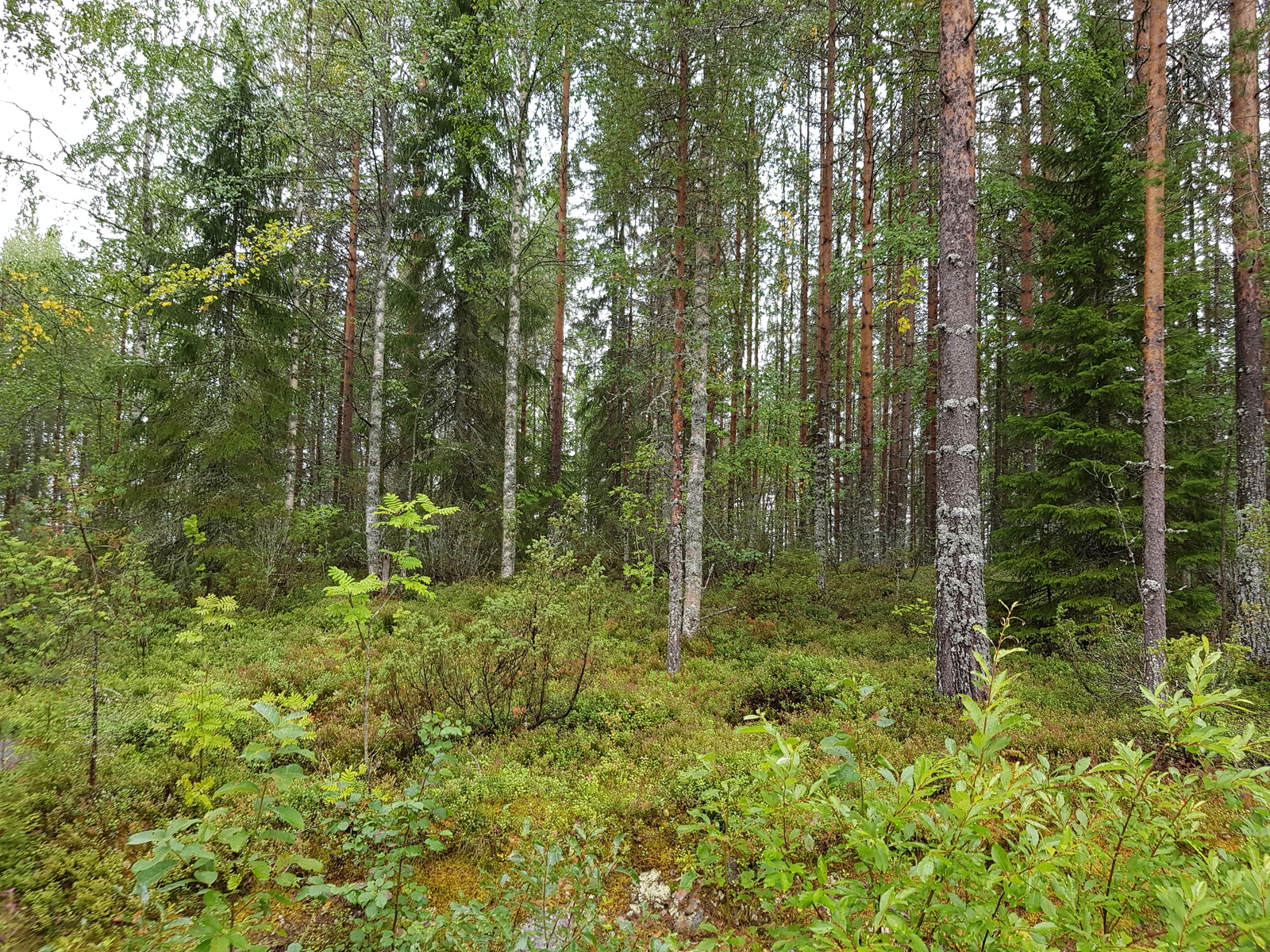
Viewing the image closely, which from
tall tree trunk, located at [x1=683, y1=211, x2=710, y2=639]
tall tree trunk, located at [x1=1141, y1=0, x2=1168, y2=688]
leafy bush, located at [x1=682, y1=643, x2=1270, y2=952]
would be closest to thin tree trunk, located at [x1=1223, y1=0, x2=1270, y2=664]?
tall tree trunk, located at [x1=1141, y1=0, x2=1168, y2=688]

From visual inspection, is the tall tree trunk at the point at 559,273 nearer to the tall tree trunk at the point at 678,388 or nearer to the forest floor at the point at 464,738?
the tall tree trunk at the point at 678,388

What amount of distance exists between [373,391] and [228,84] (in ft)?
24.8

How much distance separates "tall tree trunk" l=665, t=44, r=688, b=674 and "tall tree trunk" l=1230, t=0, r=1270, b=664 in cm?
774

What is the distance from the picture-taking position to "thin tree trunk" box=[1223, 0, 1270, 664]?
24.1 ft

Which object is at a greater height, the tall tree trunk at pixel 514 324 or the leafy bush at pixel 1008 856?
the tall tree trunk at pixel 514 324

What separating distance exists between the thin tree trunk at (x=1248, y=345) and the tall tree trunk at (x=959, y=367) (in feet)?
16.3

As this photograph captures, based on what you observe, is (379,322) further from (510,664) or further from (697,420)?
(510,664)

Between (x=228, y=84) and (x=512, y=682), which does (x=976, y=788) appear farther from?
(x=228, y=84)

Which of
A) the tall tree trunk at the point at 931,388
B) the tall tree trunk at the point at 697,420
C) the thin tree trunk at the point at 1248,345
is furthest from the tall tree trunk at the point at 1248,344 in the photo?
the tall tree trunk at the point at 697,420

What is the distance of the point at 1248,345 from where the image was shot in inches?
318

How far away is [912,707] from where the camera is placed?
5855 millimetres

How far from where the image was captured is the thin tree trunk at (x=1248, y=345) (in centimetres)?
734

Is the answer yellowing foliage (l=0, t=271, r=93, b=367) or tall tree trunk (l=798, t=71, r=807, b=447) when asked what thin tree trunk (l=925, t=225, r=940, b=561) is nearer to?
tall tree trunk (l=798, t=71, r=807, b=447)

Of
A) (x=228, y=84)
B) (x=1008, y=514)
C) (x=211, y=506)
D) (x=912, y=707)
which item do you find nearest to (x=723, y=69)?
(x=1008, y=514)
